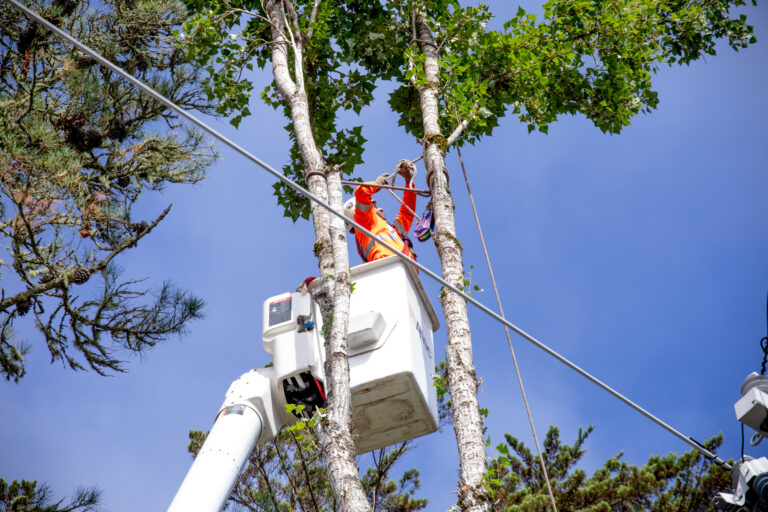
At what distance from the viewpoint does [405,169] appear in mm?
6879

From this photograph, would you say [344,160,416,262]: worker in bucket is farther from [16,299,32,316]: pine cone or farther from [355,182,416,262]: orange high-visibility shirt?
[16,299,32,316]: pine cone

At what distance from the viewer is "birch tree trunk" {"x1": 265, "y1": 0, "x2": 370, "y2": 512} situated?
4.26 meters

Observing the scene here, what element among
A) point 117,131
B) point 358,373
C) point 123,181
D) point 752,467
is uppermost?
point 117,131

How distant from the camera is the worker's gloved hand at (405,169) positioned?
6827mm

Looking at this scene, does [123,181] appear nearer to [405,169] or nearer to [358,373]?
[405,169]

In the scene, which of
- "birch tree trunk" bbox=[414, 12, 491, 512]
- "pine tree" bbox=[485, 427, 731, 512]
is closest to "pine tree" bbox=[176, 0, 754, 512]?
"birch tree trunk" bbox=[414, 12, 491, 512]

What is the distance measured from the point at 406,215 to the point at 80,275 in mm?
2706

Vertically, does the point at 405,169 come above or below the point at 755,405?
above

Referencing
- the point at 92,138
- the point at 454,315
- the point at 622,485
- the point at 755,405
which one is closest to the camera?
the point at 755,405

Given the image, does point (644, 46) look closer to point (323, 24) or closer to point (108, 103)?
point (323, 24)

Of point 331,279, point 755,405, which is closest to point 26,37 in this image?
point 331,279

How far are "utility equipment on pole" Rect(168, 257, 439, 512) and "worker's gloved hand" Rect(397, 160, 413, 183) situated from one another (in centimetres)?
116

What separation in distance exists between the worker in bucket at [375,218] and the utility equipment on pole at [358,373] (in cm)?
57

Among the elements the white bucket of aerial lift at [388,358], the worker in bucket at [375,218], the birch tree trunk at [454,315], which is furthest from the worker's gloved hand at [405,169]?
the white bucket of aerial lift at [388,358]
